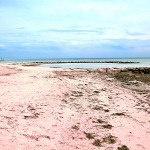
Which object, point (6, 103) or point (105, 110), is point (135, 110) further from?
point (6, 103)

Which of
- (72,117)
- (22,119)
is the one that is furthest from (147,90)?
(22,119)

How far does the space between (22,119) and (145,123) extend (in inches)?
222

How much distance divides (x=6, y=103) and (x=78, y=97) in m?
5.36

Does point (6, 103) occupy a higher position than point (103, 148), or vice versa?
point (6, 103)

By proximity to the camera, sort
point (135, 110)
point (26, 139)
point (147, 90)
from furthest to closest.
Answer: point (147, 90) < point (135, 110) < point (26, 139)

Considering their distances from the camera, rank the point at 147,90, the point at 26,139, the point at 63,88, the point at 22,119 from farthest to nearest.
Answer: the point at 147,90 → the point at 63,88 → the point at 22,119 → the point at 26,139

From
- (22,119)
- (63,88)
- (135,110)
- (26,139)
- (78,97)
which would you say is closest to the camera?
(26,139)

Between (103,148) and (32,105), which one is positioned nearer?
(103,148)

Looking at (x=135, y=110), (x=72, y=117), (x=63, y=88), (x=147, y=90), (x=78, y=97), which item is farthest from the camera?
(x=147, y=90)

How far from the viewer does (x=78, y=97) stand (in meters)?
19.8

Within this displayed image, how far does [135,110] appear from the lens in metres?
17.1

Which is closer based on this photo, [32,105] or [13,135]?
[13,135]

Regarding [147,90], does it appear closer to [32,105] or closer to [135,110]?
[135,110]

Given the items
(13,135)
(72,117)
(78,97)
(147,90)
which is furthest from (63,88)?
(13,135)
